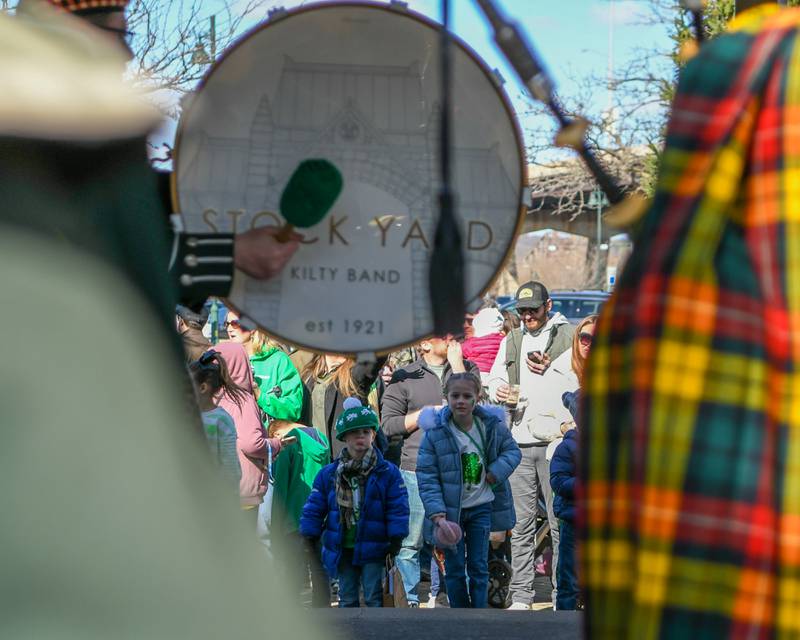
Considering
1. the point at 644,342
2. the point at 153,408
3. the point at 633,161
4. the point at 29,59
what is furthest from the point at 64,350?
the point at 633,161

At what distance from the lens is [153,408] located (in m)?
0.80

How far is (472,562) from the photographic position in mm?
5848

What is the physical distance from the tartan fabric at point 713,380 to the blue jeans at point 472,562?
4131 mm

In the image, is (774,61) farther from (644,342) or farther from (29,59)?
(29,59)

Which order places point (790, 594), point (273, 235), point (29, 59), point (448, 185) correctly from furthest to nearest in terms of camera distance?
point (273, 235)
point (448, 185)
point (790, 594)
point (29, 59)

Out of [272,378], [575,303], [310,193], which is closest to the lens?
[310,193]

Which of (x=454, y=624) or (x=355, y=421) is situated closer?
(x=454, y=624)

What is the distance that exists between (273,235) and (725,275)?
0.97 meters

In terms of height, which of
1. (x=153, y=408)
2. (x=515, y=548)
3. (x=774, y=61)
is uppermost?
(x=774, y=61)

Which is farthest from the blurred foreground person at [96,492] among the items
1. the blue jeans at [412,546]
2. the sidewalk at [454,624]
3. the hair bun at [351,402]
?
the hair bun at [351,402]

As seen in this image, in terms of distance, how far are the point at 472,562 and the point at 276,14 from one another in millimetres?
3817

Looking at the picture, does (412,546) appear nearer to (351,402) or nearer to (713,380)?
(351,402)

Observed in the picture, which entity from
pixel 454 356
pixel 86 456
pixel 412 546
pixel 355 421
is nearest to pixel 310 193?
pixel 86 456

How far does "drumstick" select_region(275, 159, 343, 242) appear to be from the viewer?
2.42 m
